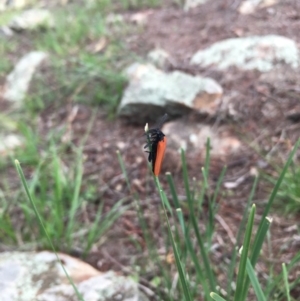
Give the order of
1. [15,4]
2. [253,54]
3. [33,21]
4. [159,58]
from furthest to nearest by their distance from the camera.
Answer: [15,4] < [33,21] < [159,58] < [253,54]

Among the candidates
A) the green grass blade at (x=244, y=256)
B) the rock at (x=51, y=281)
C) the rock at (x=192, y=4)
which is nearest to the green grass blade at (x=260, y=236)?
the green grass blade at (x=244, y=256)

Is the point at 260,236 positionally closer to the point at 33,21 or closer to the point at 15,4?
the point at 33,21

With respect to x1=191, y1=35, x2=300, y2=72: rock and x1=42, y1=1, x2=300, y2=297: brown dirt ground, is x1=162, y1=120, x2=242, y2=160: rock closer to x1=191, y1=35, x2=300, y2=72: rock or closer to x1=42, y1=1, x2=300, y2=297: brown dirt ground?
x1=42, y1=1, x2=300, y2=297: brown dirt ground

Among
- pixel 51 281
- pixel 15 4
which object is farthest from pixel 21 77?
pixel 15 4

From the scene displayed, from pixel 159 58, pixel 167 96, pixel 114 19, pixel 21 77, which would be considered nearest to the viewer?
pixel 167 96

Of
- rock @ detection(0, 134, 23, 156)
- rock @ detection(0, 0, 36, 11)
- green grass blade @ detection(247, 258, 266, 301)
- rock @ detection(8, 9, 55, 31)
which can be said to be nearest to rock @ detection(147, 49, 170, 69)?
rock @ detection(0, 134, 23, 156)

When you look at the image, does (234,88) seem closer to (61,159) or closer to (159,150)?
(61,159)
